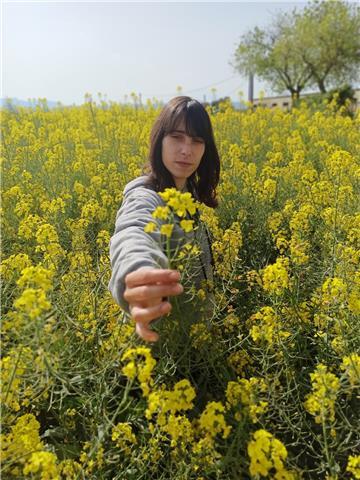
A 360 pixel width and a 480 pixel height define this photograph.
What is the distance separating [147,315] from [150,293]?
2.2 inches

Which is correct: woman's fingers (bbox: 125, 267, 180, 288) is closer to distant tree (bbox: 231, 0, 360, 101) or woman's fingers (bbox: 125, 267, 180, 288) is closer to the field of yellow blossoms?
the field of yellow blossoms

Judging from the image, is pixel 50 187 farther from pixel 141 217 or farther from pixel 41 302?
pixel 41 302

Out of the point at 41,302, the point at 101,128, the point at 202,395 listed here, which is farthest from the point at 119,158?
the point at 41,302

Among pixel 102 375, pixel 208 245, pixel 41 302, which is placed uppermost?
pixel 41 302

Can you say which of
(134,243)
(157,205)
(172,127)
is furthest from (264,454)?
(172,127)

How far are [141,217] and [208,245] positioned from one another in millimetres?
798

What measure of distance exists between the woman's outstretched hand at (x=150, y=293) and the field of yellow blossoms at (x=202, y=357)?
0.32ft

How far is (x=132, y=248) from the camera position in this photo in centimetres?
124

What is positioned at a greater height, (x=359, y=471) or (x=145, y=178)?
(x=145, y=178)

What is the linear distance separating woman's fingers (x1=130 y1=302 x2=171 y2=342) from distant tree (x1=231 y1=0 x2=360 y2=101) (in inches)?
904

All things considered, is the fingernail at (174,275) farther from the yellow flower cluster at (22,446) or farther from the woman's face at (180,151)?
the woman's face at (180,151)

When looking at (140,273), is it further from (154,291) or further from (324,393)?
(324,393)

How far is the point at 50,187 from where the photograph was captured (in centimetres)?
368

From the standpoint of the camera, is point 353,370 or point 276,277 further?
point 276,277
